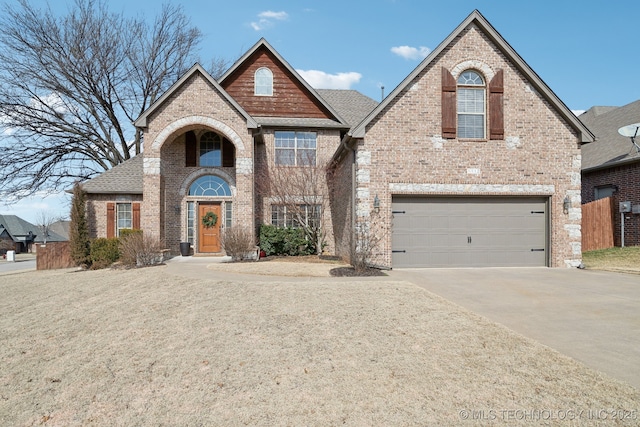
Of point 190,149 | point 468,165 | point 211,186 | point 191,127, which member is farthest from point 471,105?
point 190,149

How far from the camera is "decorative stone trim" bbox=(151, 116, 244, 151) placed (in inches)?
570

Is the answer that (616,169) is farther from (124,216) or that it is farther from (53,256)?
(53,256)

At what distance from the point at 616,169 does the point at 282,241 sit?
15220 millimetres

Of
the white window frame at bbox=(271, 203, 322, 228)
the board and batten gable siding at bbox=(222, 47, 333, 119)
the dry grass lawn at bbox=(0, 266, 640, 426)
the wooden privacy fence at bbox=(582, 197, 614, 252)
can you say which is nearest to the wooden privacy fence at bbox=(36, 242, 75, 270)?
the white window frame at bbox=(271, 203, 322, 228)

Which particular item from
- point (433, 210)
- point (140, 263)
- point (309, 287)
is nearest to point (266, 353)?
point (309, 287)

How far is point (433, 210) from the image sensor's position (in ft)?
39.8

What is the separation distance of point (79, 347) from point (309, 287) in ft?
14.7

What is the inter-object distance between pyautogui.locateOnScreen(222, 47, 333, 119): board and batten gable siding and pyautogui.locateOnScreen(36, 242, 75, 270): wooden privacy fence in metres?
10.2

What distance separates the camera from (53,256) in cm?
1599

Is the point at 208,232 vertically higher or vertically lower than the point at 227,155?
lower

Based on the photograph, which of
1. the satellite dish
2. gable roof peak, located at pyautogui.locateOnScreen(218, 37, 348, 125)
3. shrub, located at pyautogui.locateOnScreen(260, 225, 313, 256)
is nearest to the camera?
the satellite dish

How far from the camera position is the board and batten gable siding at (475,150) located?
11828 mm

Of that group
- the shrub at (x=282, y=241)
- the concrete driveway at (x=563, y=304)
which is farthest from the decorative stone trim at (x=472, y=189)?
the shrub at (x=282, y=241)

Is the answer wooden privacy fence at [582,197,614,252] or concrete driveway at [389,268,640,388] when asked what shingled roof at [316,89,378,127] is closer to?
concrete driveway at [389,268,640,388]
